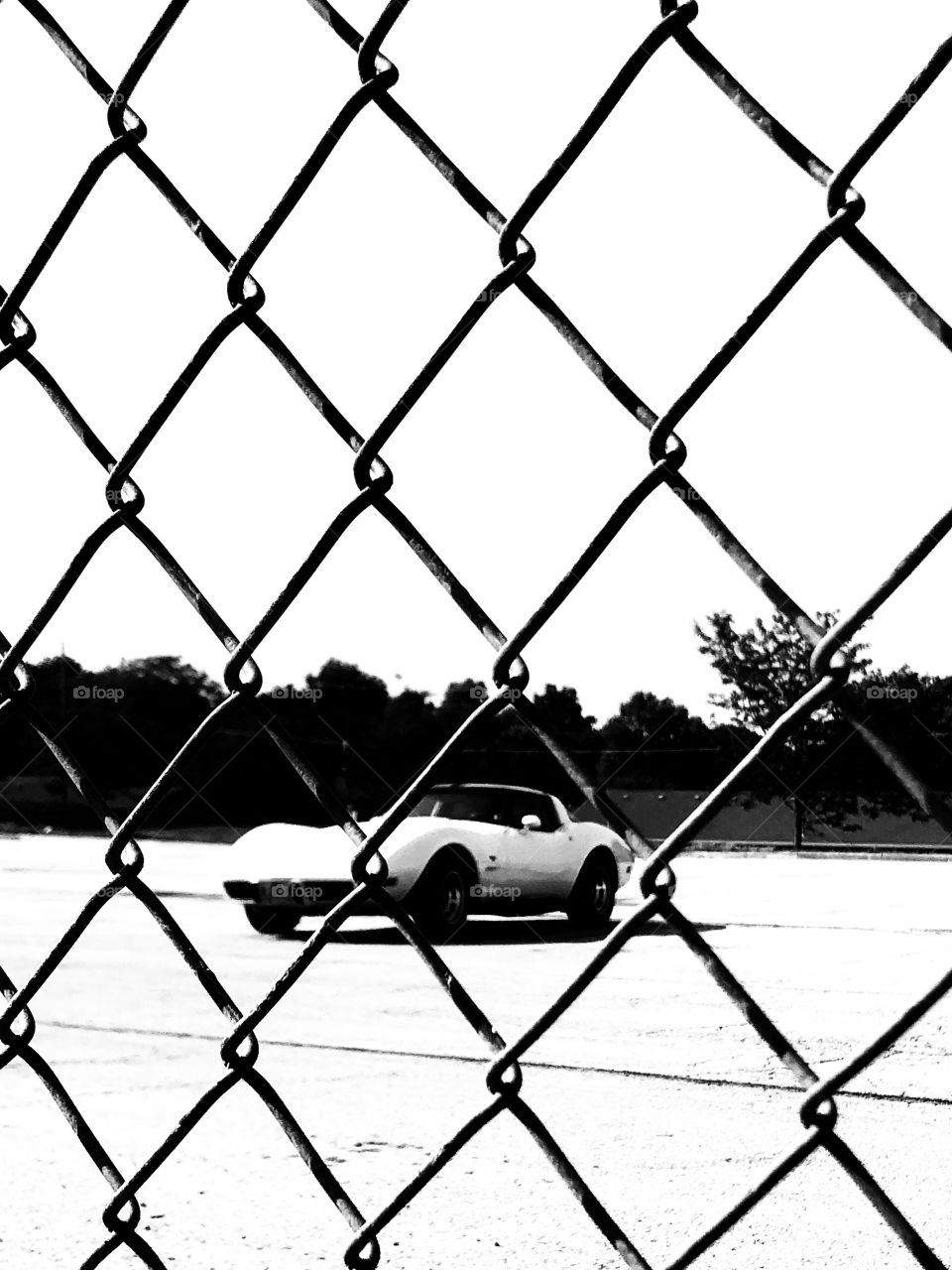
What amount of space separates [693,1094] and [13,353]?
4.39 metres

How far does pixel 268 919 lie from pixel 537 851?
7.51ft

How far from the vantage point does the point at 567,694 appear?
32469mm

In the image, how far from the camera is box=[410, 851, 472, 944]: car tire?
10820 millimetres

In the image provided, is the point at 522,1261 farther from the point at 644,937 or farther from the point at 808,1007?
the point at 644,937

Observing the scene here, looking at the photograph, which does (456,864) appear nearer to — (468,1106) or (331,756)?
(468,1106)

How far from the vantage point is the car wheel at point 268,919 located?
1104cm

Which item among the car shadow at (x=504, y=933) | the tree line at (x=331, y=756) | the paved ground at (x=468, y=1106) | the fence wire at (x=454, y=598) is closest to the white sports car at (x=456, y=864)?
the car shadow at (x=504, y=933)

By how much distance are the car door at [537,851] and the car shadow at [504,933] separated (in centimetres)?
32

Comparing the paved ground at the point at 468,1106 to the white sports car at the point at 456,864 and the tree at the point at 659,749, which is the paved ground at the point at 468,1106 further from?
the tree at the point at 659,749

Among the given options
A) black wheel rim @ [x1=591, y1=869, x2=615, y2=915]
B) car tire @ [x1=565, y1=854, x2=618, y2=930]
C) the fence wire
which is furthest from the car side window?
the fence wire

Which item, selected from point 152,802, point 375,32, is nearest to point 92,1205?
point 152,802

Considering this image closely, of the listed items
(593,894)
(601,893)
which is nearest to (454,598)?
(593,894)

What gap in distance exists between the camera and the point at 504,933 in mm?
11570

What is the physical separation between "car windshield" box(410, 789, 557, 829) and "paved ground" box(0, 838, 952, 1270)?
1.58m
